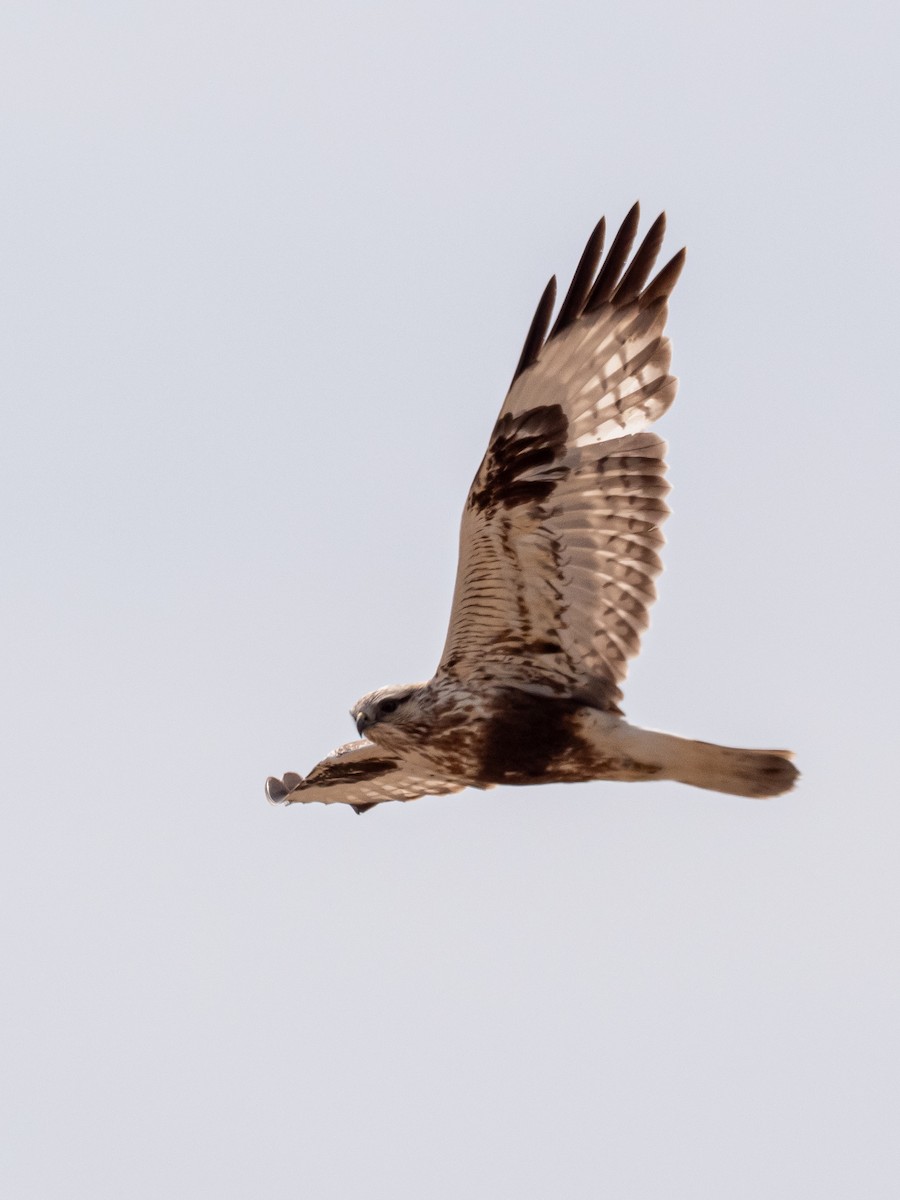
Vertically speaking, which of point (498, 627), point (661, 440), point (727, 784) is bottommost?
point (727, 784)

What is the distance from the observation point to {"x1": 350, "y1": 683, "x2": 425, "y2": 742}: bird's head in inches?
355

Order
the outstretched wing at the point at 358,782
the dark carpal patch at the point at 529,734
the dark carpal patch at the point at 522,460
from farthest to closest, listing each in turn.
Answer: the outstretched wing at the point at 358,782 → the dark carpal patch at the point at 529,734 → the dark carpal patch at the point at 522,460

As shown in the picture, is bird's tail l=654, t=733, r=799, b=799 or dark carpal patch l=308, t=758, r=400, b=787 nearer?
bird's tail l=654, t=733, r=799, b=799

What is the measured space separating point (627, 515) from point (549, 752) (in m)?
1.07

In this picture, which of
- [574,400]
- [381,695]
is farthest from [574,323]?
[381,695]

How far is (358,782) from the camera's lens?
33.9 ft

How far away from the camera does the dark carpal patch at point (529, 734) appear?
8.86 metres

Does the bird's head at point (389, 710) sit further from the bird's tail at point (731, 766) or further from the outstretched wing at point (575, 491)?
the bird's tail at point (731, 766)

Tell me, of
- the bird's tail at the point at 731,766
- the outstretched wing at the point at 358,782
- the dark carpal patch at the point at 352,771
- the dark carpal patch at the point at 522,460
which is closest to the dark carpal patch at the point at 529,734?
the bird's tail at the point at 731,766

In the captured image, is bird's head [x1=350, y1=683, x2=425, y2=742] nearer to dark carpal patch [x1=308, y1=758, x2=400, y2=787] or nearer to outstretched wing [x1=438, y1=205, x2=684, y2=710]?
outstretched wing [x1=438, y1=205, x2=684, y2=710]

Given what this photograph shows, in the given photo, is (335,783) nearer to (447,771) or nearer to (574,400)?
(447,771)

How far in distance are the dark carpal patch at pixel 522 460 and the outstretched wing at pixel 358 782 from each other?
171 cm

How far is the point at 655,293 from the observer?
875cm

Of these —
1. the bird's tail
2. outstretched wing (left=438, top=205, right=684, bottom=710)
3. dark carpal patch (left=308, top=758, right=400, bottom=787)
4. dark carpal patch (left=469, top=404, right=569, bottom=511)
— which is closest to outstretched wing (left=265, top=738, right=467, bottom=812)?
dark carpal patch (left=308, top=758, right=400, bottom=787)
